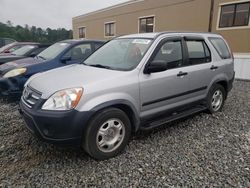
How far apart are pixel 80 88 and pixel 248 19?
13.0m

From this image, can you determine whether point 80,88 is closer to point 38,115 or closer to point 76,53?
point 38,115

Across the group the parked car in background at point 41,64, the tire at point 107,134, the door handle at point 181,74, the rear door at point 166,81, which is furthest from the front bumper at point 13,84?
the door handle at point 181,74

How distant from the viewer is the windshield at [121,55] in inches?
131

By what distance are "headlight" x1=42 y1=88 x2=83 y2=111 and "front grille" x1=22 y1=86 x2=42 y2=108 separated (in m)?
0.25

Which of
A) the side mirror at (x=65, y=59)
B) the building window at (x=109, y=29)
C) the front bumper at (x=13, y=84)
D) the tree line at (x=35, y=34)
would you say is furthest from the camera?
the tree line at (x=35, y=34)

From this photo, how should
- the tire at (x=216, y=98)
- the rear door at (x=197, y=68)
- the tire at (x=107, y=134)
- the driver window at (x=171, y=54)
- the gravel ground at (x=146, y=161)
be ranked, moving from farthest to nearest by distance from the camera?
the tire at (x=216, y=98)
the rear door at (x=197, y=68)
the driver window at (x=171, y=54)
the tire at (x=107, y=134)
the gravel ground at (x=146, y=161)

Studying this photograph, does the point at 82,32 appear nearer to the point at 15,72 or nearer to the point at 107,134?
the point at 15,72

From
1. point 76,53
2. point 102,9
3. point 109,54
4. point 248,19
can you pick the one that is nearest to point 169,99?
point 109,54

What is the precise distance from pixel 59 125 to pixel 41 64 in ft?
10.4

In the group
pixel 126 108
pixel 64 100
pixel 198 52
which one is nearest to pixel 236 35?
pixel 198 52

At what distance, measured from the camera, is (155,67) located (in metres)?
3.16

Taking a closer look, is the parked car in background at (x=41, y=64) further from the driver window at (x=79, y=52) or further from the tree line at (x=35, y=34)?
the tree line at (x=35, y=34)

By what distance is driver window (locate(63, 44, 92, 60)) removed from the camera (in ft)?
18.9

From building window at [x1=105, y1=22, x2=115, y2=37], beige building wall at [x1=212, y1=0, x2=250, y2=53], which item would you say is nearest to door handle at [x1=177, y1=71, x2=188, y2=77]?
beige building wall at [x1=212, y1=0, x2=250, y2=53]
